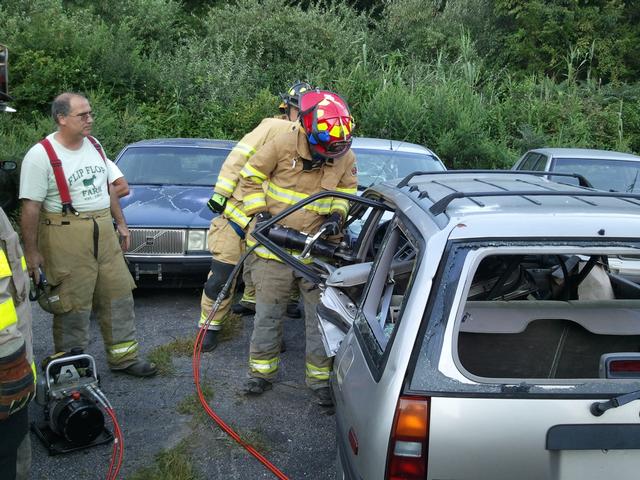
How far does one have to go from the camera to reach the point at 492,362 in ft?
9.00

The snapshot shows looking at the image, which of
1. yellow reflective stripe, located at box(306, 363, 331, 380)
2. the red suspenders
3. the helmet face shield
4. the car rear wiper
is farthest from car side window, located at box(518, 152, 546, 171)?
the car rear wiper

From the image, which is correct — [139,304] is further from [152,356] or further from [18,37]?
[18,37]

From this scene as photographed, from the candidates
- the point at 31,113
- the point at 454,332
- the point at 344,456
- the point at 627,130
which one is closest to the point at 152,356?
the point at 344,456

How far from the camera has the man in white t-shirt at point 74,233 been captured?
12.9ft

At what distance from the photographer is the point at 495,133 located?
12.8 m

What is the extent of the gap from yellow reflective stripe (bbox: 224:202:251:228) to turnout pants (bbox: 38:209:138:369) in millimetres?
863

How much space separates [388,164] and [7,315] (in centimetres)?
478

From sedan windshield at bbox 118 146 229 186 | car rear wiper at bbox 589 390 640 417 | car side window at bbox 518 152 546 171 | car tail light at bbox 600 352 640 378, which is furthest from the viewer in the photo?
car side window at bbox 518 152 546 171

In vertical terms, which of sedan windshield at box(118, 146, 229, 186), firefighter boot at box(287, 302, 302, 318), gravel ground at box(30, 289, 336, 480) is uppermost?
sedan windshield at box(118, 146, 229, 186)

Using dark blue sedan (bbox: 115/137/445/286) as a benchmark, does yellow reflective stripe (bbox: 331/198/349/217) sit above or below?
above

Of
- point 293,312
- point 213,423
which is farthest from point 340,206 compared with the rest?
point 293,312

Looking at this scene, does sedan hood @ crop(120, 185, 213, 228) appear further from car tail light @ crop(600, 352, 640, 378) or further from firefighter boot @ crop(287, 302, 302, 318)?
car tail light @ crop(600, 352, 640, 378)

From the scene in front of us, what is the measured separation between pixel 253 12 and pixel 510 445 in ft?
52.4

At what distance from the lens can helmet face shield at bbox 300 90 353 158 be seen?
3.94 meters
